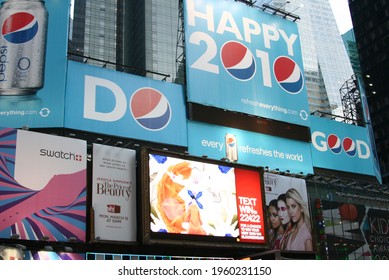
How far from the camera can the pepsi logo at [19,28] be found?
97.0 feet

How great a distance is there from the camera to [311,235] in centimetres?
3231

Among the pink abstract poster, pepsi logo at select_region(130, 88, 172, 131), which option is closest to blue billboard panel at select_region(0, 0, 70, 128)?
the pink abstract poster

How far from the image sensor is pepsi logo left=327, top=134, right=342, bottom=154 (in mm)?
40688

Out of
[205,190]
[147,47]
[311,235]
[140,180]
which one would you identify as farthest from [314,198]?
[147,47]

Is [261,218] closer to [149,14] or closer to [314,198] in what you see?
[314,198]

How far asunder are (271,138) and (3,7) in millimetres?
19268

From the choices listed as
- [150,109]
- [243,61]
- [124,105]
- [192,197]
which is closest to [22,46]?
[124,105]

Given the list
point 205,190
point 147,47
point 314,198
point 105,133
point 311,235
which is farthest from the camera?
point 147,47

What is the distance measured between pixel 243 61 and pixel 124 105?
10.4m

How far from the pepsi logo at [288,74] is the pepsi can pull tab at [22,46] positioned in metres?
17.2

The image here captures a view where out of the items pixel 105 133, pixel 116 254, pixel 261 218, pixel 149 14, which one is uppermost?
pixel 149 14

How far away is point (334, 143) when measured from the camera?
41031 mm

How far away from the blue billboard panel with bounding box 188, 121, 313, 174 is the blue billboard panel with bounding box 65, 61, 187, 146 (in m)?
1.16

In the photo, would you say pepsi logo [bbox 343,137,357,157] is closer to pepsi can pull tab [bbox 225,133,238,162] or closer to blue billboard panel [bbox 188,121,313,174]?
blue billboard panel [bbox 188,121,313,174]
